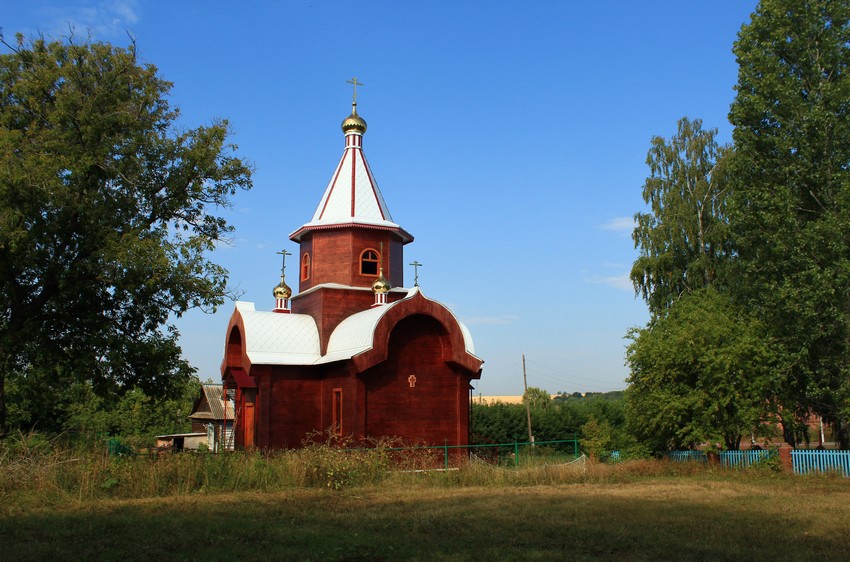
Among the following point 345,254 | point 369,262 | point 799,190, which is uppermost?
point 799,190

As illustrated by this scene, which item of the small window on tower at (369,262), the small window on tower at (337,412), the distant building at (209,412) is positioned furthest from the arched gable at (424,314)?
the distant building at (209,412)

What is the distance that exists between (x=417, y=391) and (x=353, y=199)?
259 inches

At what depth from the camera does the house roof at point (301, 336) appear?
66.0 ft

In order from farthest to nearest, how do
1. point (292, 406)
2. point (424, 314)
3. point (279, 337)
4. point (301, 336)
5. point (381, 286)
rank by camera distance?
point (381, 286) < point (301, 336) < point (279, 337) < point (292, 406) < point (424, 314)

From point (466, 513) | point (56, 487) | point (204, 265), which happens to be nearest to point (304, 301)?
point (204, 265)

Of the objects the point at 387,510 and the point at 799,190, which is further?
the point at 799,190

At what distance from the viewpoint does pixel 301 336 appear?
21812 mm

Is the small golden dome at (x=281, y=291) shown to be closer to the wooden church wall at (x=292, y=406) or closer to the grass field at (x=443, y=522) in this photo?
the wooden church wall at (x=292, y=406)

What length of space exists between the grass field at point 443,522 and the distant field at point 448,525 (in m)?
0.02

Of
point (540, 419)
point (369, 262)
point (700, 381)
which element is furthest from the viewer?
point (540, 419)

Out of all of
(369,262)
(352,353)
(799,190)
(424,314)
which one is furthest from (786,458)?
(369,262)

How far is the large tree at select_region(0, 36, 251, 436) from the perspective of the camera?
50.2ft

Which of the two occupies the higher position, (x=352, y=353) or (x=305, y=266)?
(x=305, y=266)

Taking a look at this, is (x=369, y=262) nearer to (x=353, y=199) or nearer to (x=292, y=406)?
(x=353, y=199)
